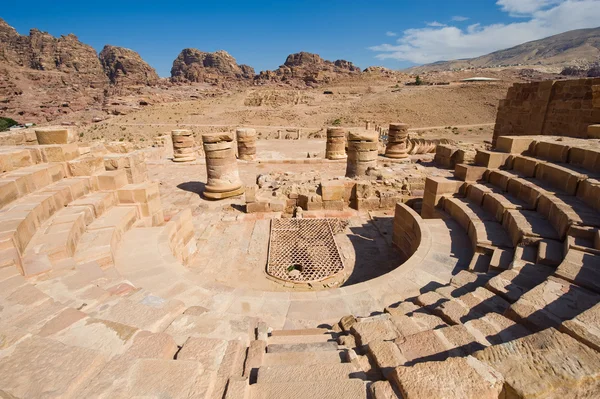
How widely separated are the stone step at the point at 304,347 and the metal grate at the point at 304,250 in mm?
2750

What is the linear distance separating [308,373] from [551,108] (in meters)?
14.2

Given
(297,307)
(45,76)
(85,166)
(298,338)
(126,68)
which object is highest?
(126,68)

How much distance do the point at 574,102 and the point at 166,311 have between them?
14127mm

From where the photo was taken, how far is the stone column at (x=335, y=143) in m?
15.1

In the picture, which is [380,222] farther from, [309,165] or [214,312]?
[309,165]

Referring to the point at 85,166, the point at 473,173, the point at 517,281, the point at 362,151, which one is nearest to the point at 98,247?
the point at 85,166

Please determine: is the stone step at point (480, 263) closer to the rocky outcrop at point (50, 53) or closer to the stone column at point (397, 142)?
the stone column at point (397, 142)

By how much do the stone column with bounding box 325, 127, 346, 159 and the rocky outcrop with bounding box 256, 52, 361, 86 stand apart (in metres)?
60.5

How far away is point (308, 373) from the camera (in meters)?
2.04

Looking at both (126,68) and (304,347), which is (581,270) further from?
(126,68)

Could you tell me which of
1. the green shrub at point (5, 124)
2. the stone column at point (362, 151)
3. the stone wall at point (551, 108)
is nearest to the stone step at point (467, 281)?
the stone column at point (362, 151)

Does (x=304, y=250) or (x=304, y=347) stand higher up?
(x=304, y=347)

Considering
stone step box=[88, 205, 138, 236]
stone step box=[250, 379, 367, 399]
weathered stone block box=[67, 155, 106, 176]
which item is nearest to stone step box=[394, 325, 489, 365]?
stone step box=[250, 379, 367, 399]

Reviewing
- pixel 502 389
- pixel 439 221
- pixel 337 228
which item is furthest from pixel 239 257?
pixel 502 389
